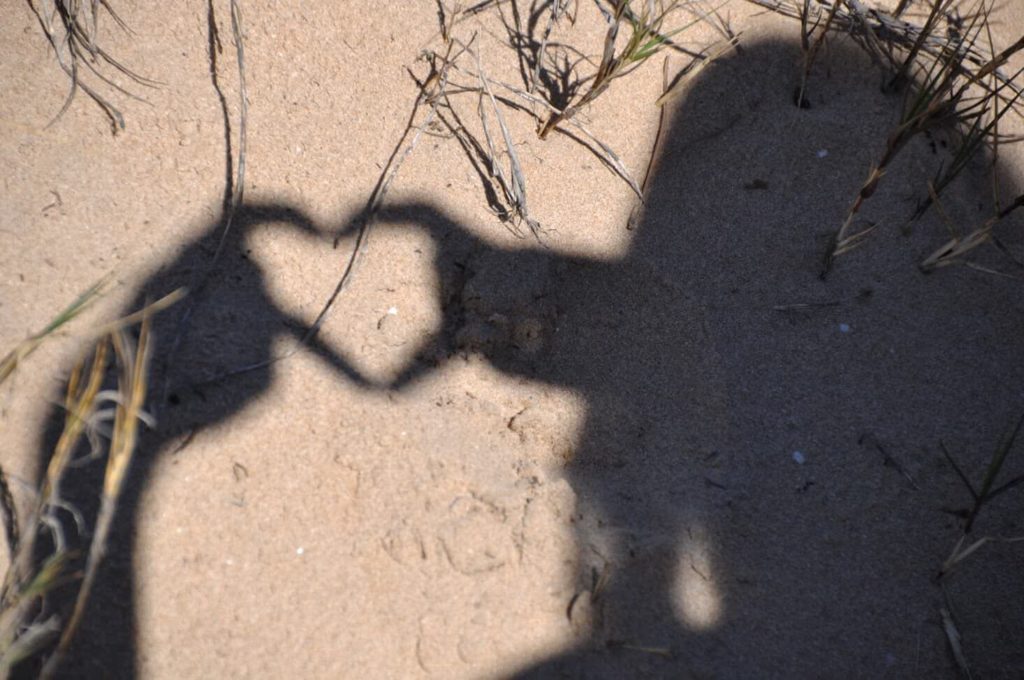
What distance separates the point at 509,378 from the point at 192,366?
73cm

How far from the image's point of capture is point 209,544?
5.22 feet

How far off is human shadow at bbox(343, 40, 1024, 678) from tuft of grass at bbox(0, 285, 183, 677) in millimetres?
645

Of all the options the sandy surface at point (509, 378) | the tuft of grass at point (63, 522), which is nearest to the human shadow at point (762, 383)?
the sandy surface at point (509, 378)

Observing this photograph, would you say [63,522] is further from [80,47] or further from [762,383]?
[762,383]

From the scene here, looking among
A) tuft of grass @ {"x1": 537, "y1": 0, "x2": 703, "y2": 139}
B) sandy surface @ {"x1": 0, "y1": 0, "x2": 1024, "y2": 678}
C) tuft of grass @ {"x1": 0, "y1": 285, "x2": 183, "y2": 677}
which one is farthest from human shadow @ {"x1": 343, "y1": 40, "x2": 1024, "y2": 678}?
tuft of grass @ {"x1": 0, "y1": 285, "x2": 183, "y2": 677}

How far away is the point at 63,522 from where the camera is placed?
1.57 metres

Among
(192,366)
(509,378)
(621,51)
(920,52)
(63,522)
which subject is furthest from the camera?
(920,52)

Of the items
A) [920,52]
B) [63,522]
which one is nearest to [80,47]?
[63,522]

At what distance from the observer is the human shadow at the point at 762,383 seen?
1721mm

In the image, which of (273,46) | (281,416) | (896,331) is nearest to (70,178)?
(273,46)

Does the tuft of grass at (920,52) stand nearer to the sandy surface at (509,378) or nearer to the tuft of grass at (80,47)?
the sandy surface at (509,378)

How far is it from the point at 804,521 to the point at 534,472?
0.64 m

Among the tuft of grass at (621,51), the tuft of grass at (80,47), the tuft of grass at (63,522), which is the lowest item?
the tuft of grass at (63,522)

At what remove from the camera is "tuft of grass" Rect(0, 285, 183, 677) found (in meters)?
1.26
